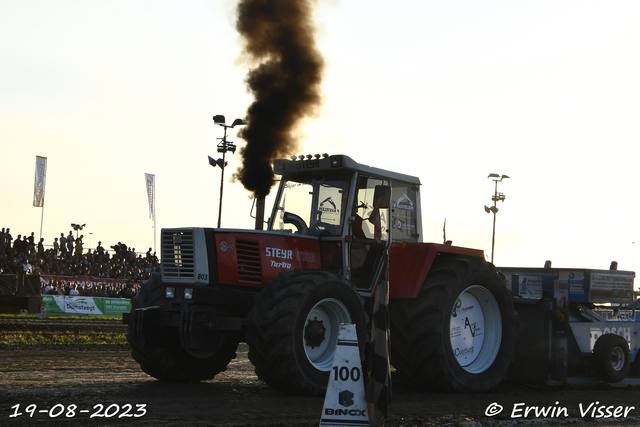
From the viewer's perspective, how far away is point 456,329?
970 centimetres

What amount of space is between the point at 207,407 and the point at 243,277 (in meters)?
1.84

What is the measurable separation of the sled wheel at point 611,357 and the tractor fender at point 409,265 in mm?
3018

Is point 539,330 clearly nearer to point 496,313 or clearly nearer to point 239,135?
point 496,313

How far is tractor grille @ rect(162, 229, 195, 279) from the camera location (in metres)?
8.62

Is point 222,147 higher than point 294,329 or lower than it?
higher

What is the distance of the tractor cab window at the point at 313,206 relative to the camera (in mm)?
9242

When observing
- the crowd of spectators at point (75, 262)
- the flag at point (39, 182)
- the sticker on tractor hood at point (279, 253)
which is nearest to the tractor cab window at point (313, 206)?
the sticker on tractor hood at point (279, 253)

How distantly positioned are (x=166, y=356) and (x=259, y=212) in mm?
2271

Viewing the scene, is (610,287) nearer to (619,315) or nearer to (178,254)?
(619,315)

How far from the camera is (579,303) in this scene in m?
11.8

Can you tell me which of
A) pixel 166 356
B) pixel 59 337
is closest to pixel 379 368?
pixel 166 356

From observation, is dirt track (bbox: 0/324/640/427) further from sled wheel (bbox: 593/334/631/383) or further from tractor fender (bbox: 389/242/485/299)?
tractor fender (bbox: 389/242/485/299)

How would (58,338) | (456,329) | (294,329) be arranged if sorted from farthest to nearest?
(58,338)
(456,329)
(294,329)

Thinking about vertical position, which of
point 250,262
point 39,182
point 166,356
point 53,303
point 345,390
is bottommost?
point 53,303
